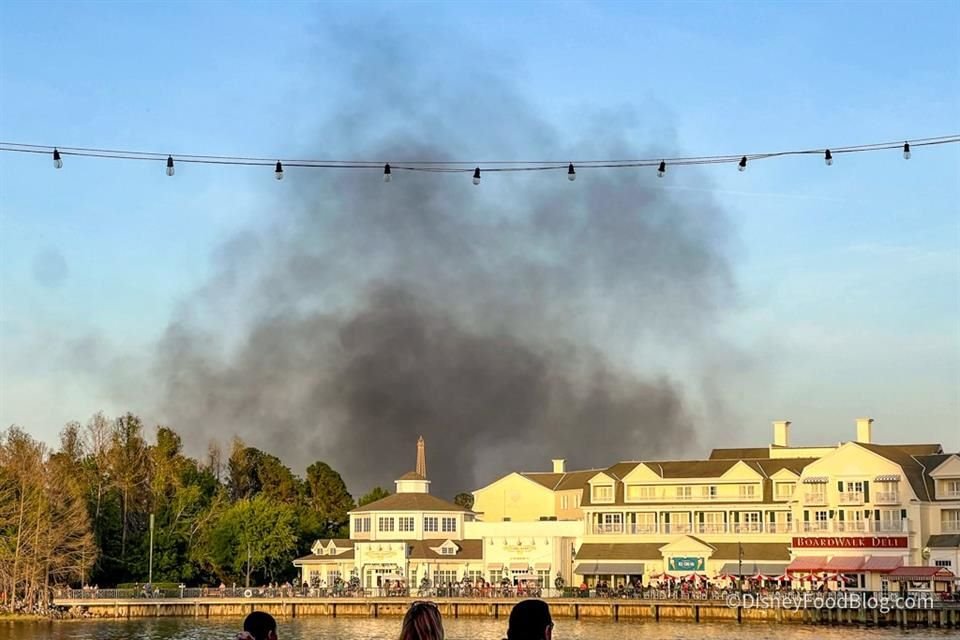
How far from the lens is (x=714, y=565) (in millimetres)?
82812

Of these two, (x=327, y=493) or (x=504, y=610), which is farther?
(x=327, y=493)

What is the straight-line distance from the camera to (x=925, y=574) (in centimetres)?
7412

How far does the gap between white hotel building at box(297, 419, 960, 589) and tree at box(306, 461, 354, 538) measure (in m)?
23.6

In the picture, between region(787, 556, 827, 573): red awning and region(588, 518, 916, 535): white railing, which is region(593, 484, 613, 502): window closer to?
region(588, 518, 916, 535): white railing

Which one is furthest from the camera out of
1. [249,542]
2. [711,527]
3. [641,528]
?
[249,542]

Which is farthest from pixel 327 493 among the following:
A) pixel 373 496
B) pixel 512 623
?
pixel 512 623

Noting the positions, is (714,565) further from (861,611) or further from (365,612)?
(365,612)

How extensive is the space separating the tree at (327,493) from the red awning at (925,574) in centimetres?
5662

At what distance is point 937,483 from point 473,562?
29.9 meters

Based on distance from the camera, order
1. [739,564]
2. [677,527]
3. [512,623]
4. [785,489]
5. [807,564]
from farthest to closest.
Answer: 1. [677,527]
2. [785,489]
3. [739,564]
4. [807,564]
5. [512,623]

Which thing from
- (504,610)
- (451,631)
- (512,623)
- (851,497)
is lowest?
(451,631)

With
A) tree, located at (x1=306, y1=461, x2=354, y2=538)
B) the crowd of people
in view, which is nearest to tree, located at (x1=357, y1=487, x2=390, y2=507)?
tree, located at (x1=306, y1=461, x2=354, y2=538)

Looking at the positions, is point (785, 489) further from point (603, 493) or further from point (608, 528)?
point (603, 493)

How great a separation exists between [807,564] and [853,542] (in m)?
2.96
